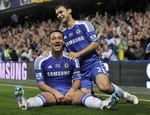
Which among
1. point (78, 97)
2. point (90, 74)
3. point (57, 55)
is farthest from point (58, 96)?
point (90, 74)

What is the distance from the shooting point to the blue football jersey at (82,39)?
875cm

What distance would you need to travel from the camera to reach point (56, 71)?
26.7ft

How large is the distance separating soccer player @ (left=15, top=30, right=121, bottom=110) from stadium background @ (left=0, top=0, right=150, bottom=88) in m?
8.45

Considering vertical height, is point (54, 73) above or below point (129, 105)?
above

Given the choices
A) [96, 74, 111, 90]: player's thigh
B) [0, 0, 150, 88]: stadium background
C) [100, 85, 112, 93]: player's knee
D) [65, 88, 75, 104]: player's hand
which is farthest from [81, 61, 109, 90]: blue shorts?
[0, 0, 150, 88]: stadium background

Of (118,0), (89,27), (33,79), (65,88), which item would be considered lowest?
(33,79)

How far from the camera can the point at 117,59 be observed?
1878 cm

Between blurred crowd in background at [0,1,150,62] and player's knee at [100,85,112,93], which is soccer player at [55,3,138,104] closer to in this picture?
player's knee at [100,85,112,93]

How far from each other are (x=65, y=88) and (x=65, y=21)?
1392 millimetres

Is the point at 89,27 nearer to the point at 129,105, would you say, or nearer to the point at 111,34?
the point at 129,105

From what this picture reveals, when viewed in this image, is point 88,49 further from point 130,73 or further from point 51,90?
point 130,73

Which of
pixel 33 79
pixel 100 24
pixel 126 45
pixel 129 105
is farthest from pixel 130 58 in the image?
pixel 129 105

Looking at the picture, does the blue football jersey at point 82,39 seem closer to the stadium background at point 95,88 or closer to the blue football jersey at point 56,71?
the blue football jersey at point 56,71

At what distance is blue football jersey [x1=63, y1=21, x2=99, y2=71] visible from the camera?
28.7 feet
